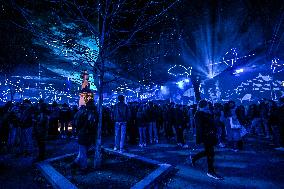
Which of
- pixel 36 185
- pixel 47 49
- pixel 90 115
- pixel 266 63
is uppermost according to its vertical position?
pixel 47 49

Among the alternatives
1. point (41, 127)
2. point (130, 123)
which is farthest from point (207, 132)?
point (130, 123)

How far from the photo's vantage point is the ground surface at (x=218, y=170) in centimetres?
492

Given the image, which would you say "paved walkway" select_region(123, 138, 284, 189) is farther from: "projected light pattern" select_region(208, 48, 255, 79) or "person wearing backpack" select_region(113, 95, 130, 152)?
"projected light pattern" select_region(208, 48, 255, 79)

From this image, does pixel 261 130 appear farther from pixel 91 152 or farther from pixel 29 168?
pixel 29 168

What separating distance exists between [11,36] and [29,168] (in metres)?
14.8

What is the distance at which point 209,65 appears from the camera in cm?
2920

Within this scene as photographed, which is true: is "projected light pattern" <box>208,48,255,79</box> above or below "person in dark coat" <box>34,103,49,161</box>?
above

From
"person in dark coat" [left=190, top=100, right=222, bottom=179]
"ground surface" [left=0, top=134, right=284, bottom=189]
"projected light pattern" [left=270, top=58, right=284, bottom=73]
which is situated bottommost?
"ground surface" [left=0, top=134, right=284, bottom=189]

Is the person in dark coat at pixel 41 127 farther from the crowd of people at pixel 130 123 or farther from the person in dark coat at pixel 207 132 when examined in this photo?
the person in dark coat at pixel 207 132

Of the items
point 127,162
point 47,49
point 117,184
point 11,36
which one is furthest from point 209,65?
point 117,184

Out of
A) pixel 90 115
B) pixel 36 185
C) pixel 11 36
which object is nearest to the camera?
pixel 36 185

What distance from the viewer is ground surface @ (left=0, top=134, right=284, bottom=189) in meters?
4.92

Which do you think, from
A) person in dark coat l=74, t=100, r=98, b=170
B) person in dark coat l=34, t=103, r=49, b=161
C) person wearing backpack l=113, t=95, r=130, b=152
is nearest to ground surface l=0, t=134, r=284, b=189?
person in dark coat l=34, t=103, r=49, b=161

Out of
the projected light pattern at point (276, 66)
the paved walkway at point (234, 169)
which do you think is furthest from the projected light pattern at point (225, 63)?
the paved walkway at point (234, 169)
